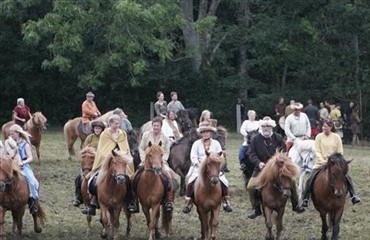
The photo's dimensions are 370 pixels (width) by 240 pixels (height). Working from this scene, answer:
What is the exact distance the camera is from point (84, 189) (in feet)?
51.1

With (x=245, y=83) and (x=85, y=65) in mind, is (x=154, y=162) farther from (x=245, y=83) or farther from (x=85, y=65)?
(x=245, y=83)

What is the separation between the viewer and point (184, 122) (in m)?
21.4

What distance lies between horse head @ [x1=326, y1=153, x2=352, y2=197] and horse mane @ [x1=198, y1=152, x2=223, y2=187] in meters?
1.89

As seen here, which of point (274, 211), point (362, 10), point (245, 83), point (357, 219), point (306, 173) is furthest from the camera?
point (245, 83)

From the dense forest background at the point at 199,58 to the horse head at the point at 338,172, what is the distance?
23478 millimetres

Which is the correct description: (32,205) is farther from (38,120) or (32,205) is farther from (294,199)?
(38,120)

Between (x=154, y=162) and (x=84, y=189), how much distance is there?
6.59 ft

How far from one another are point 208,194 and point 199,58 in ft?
95.0

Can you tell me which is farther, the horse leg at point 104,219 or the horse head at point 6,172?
the horse leg at point 104,219

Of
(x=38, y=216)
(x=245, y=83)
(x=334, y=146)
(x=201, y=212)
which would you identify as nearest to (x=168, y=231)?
(x=201, y=212)

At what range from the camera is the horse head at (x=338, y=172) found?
14.3m

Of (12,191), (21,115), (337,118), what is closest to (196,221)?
(12,191)

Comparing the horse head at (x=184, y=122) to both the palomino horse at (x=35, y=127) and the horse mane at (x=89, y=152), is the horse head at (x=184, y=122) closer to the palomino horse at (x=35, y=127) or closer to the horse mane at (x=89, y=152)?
the palomino horse at (x=35, y=127)

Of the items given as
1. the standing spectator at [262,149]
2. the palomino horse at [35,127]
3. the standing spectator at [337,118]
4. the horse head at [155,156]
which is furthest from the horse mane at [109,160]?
the standing spectator at [337,118]
